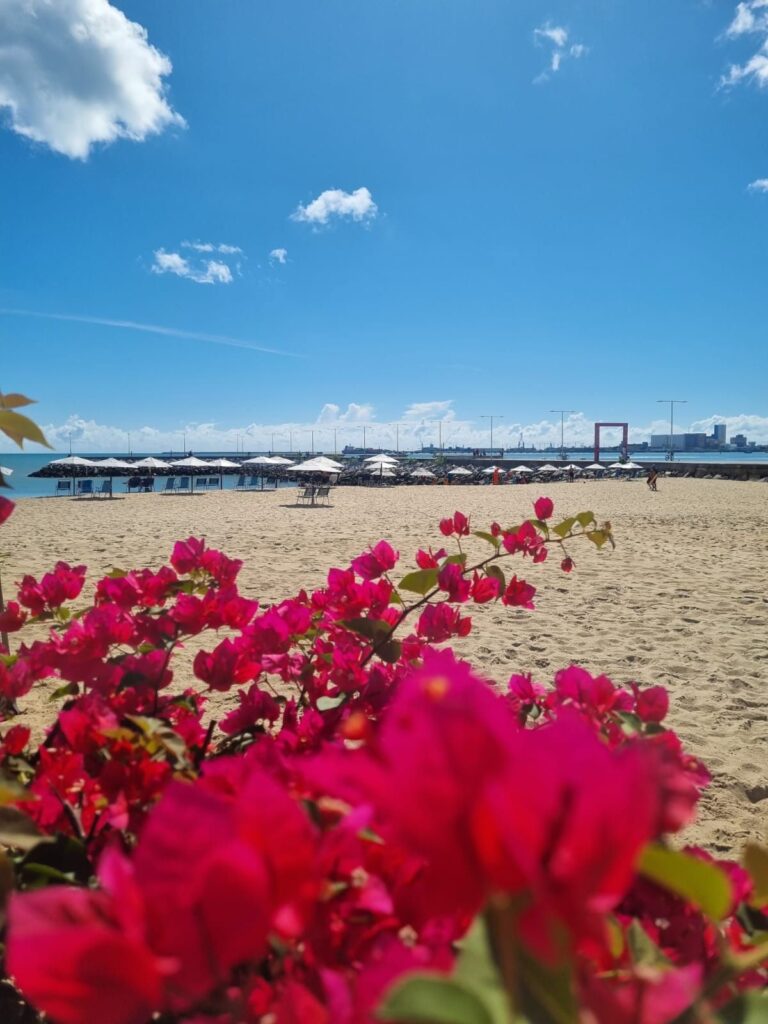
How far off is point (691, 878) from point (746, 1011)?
0.54 ft

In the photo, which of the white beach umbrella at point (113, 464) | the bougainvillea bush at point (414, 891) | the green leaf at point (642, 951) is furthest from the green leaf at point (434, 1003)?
the white beach umbrella at point (113, 464)

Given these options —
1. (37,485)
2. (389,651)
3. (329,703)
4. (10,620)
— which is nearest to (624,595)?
(389,651)

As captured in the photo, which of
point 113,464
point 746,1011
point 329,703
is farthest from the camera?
point 113,464

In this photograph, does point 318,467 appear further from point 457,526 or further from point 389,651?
point 389,651

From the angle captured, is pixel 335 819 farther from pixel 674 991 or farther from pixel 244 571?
pixel 244 571

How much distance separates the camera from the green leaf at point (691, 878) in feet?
1.19

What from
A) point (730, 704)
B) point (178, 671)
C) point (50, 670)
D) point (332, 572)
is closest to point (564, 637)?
point (730, 704)

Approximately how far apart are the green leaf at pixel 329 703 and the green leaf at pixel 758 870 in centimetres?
80

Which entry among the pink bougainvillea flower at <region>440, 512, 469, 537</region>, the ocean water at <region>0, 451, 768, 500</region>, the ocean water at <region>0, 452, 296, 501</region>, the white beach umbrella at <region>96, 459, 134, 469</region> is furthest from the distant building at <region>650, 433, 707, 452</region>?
the pink bougainvillea flower at <region>440, 512, 469, 537</region>

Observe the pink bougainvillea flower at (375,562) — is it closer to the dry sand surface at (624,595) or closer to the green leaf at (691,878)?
the green leaf at (691,878)

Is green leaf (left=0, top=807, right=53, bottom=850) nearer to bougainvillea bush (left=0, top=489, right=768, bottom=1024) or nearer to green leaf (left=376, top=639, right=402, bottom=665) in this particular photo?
bougainvillea bush (left=0, top=489, right=768, bottom=1024)

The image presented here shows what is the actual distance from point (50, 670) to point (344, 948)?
104 cm

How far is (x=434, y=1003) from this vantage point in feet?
1.07

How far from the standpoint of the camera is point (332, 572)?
1626 millimetres
